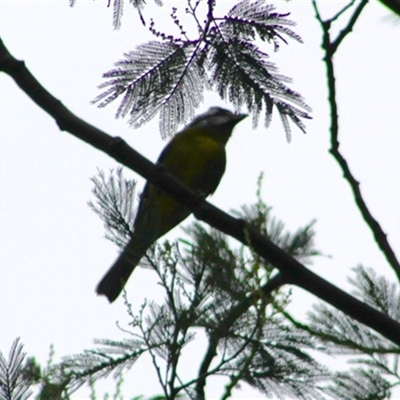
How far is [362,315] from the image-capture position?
10.6 ft

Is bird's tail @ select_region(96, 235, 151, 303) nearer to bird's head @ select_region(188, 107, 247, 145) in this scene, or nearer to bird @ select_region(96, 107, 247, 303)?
bird @ select_region(96, 107, 247, 303)

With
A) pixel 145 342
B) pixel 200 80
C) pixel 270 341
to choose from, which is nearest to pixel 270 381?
pixel 270 341

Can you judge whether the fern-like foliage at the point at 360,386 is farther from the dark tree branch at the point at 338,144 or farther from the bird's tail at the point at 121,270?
the bird's tail at the point at 121,270

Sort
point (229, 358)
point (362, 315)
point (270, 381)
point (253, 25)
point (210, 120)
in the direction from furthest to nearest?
point (210, 120) → point (253, 25) → point (362, 315) → point (270, 381) → point (229, 358)

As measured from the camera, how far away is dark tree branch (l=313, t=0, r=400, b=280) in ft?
10.2

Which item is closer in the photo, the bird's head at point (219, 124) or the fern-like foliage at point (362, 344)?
the fern-like foliage at point (362, 344)

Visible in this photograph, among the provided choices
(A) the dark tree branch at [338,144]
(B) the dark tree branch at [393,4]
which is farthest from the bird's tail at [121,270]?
(B) the dark tree branch at [393,4]

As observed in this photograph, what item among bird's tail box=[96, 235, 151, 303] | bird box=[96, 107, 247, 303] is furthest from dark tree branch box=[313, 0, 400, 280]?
bird box=[96, 107, 247, 303]

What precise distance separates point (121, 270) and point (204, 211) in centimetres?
65

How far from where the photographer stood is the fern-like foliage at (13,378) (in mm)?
2725

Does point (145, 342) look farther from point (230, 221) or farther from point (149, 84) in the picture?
point (149, 84)

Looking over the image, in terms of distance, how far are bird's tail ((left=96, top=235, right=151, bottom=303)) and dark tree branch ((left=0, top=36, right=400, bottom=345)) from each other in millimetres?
293

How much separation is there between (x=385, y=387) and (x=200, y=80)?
1.14m

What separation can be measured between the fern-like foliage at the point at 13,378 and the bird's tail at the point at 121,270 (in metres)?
0.36
